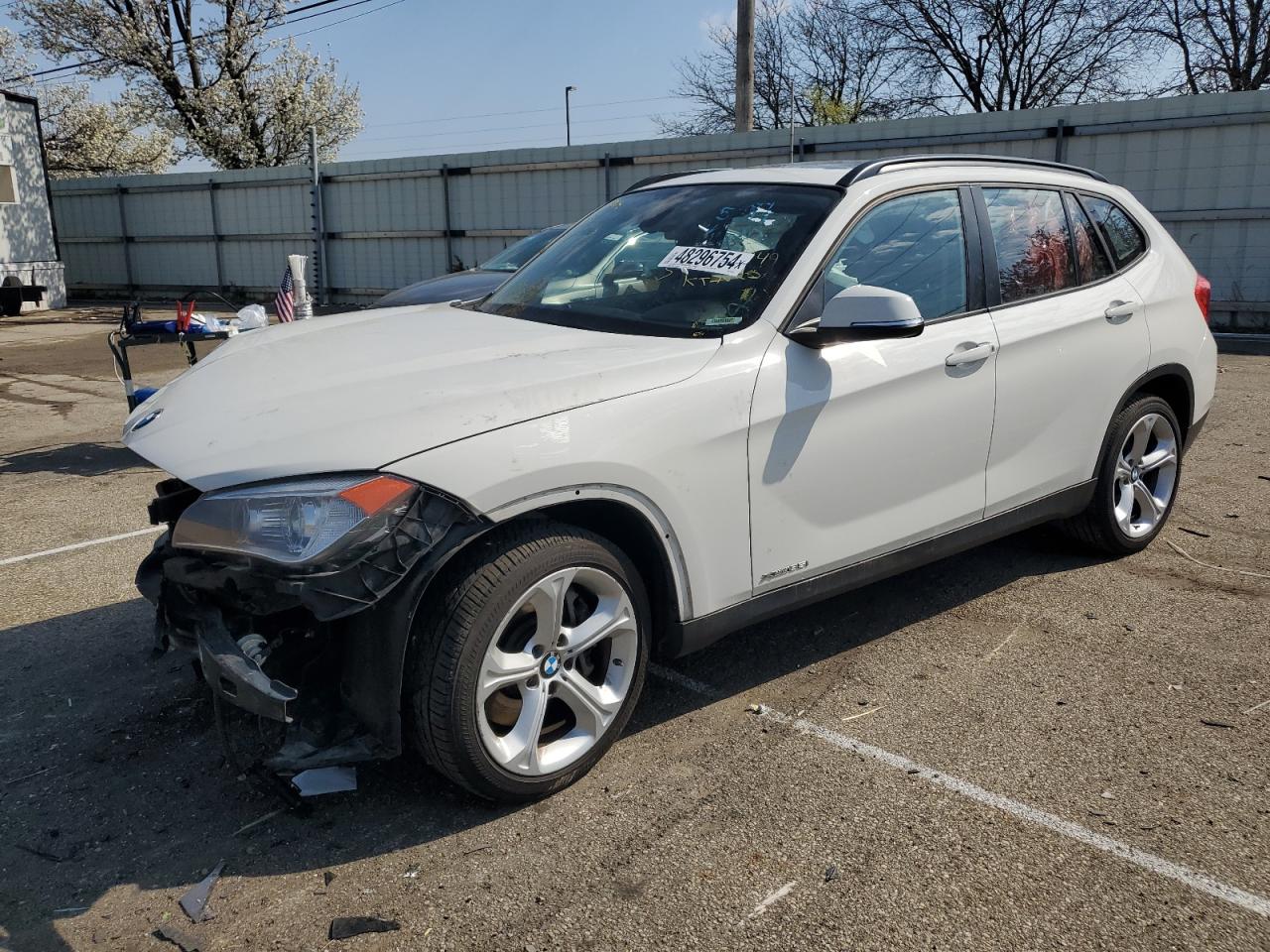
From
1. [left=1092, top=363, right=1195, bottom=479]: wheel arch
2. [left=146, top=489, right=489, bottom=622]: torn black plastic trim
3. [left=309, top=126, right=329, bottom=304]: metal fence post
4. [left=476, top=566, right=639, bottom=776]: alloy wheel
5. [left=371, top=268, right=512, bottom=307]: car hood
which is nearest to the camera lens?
[left=146, top=489, right=489, bottom=622]: torn black plastic trim

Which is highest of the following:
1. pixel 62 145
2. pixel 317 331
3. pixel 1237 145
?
pixel 62 145

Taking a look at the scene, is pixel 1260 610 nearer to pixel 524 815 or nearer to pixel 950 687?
pixel 950 687

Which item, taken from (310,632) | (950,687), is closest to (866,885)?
(950,687)

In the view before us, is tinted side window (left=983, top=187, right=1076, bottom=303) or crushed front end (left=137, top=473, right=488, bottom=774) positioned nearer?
crushed front end (left=137, top=473, right=488, bottom=774)

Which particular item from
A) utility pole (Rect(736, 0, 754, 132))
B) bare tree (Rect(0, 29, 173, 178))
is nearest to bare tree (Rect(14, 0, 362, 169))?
bare tree (Rect(0, 29, 173, 178))

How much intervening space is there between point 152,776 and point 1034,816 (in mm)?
2628

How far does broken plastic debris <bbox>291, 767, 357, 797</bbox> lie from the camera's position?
3.00 metres

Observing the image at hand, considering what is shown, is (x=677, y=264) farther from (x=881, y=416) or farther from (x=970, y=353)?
(x=970, y=353)

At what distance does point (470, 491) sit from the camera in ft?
8.68

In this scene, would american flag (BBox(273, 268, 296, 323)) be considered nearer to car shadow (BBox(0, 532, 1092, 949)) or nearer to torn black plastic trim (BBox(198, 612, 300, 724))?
car shadow (BBox(0, 532, 1092, 949))

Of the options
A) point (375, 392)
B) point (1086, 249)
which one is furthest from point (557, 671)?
point (1086, 249)

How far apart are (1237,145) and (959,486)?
12.5 m

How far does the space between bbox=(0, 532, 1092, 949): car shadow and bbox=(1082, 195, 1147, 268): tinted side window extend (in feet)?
6.06

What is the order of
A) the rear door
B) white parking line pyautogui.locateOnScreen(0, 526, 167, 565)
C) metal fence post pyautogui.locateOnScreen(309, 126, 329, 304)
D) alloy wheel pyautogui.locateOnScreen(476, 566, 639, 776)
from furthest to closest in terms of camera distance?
metal fence post pyautogui.locateOnScreen(309, 126, 329, 304) < white parking line pyautogui.locateOnScreen(0, 526, 167, 565) < the rear door < alloy wheel pyautogui.locateOnScreen(476, 566, 639, 776)
